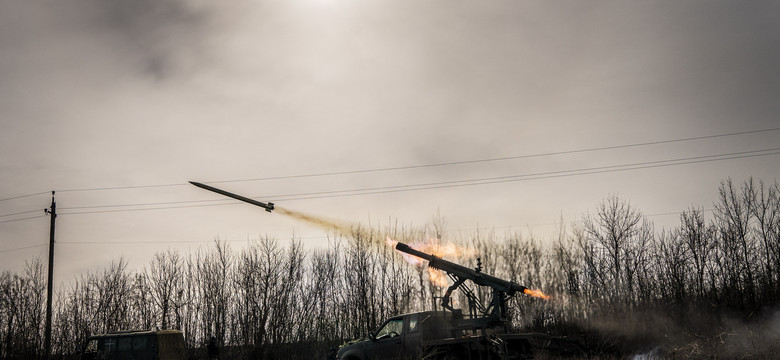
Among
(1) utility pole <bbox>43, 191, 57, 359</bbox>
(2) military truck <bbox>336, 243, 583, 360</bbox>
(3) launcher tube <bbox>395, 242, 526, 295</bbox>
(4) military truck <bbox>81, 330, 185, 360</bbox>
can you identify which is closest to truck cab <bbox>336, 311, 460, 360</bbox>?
(2) military truck <bbox>336, 243, 583, 360</bbox>

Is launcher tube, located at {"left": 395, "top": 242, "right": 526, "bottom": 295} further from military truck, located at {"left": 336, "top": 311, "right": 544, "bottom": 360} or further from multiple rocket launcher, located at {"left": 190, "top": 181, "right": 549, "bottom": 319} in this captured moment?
military truck, located at {"left": 336, "top": 311, "right": 544, "bottom": 360}

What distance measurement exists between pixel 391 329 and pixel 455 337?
170 cm

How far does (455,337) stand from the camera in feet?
46.9

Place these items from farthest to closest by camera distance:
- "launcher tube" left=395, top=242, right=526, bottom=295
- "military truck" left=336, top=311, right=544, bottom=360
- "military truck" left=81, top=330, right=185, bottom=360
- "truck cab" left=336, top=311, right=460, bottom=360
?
"military truck" left=81, top=330, right=185, bottom=360 → "launcher tube" left=395, top=242, right=526, bottom=295 → "truck cab" left=336, top=311, right=460, bottom=360 → "military truck" left=336, top=311, right=544, bottom=360

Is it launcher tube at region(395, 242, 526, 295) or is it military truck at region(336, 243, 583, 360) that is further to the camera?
launcher tube at region(395, 242, 526, 295)

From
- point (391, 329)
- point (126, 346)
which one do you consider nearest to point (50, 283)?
point (126, 346)

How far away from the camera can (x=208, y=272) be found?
1382 inches

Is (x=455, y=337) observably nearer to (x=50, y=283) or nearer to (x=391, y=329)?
(x=391, y=329)

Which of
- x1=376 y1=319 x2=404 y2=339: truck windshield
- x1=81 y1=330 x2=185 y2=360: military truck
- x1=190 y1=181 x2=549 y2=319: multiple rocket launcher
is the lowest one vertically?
x1=81 y1=330 x2=185 y2=360: military truck

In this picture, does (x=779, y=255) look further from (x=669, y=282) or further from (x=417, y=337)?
(x=417, y=337)

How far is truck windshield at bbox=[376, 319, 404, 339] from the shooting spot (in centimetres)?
1425

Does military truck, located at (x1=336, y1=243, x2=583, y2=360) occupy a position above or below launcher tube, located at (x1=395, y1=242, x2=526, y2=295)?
below

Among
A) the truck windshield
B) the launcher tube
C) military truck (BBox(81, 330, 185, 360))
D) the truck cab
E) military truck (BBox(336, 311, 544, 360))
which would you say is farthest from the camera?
military truck (BBox(81, 330, 185, 360))

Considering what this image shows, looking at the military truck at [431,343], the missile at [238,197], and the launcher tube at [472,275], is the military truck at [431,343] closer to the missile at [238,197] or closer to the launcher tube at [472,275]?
the launcher tube at [472,275]
